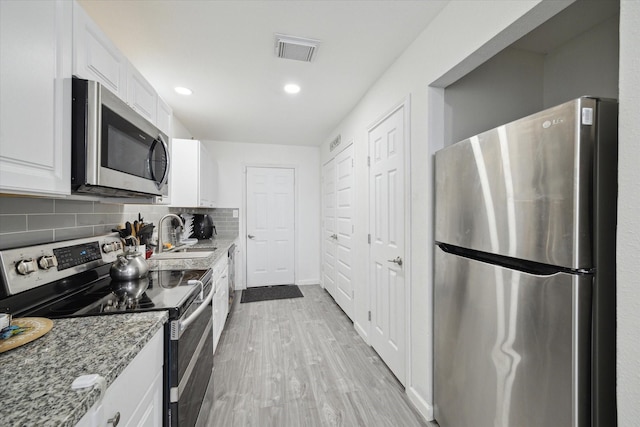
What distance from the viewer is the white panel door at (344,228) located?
2969 millimetres

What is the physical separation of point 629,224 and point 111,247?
2.28m

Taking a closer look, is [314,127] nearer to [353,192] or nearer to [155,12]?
[353,192]

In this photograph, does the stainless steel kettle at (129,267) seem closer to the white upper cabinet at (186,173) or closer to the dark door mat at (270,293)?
the white upper cabinet at (186,173)

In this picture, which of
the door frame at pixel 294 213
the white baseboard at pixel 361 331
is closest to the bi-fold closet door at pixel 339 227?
the white baseboard at pixel 361 331

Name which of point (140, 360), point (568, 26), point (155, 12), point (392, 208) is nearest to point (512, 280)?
point (392, 208)

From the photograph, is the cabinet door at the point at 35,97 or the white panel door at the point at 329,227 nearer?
the cabinet door at the point at 35,97

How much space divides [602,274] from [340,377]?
5.67 feet

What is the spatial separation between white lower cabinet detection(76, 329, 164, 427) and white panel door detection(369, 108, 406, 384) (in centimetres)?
149

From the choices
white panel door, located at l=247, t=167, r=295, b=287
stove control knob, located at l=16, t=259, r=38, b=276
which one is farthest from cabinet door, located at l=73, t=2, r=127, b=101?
white panel door, located at l=247, t=167, r=295, b=287

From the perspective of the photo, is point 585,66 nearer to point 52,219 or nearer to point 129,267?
point 129,267

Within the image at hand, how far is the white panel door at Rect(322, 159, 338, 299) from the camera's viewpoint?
3643mm

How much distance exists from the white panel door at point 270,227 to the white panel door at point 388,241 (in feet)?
7.32

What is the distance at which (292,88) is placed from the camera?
2.37 meters

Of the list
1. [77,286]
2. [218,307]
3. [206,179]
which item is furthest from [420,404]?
[206,179]
